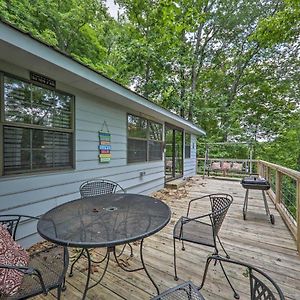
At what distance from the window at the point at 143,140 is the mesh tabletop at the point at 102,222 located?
2804 millimetres

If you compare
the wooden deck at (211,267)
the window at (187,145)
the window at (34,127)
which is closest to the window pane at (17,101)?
the window at (34,127)

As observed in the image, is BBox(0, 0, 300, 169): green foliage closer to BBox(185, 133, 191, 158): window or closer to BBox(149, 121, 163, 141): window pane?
BBox(185, 133, 191, 158): window

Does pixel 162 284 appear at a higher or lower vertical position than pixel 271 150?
lower

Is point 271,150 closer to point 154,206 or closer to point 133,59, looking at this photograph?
point 133,59

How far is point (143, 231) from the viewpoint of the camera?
138cm

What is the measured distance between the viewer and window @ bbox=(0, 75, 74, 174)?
2.31 m

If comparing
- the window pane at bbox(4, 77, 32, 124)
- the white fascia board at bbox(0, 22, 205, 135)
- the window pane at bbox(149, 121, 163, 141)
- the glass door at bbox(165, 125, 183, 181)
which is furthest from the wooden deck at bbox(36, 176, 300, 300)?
the glass door at bbox(165, 125, 183, 181)

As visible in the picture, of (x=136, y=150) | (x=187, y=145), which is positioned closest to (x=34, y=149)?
(x=136, y=150)

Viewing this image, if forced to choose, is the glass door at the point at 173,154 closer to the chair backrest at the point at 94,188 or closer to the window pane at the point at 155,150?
the window pane at the point at 155,150

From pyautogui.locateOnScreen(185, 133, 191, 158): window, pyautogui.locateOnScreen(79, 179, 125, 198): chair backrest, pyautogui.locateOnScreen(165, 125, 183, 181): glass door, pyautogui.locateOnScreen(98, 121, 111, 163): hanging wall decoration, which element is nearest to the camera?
pyautogui.locateOnScreen(79, 179, 125, 198): chair backrest

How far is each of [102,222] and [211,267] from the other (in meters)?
1.45

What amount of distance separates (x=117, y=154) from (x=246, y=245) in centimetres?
286

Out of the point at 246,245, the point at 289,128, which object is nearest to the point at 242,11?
the point at 289,128

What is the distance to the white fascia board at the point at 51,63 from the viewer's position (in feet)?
6.07
